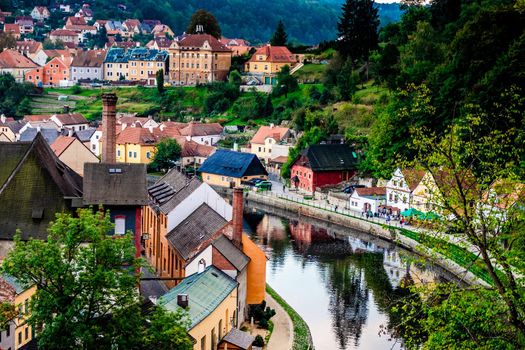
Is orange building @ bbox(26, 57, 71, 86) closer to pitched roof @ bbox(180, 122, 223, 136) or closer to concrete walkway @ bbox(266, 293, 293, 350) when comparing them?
pitched roof @ bbox(180, 122, 223, 136)

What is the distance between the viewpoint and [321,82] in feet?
297

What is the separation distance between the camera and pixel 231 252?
29.8 meters

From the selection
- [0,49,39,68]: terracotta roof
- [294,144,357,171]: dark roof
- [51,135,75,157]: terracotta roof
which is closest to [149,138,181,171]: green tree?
[294,144,357,171]: dark roof

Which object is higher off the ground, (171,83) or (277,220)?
(171,83)

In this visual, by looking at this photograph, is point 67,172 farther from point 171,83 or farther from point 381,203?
point 171,83

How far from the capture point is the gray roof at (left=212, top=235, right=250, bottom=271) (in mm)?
29016

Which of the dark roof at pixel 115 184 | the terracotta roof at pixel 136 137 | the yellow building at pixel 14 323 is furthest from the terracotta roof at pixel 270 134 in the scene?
the yellow building at pixel 14 323

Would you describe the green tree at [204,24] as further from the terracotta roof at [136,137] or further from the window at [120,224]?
the window at [120,224]

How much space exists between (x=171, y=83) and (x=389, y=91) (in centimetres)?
4137

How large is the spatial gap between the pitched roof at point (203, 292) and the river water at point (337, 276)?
13.3 feet

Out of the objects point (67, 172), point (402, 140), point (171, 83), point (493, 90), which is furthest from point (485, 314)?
point (171, 83)

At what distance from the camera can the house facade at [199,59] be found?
103m

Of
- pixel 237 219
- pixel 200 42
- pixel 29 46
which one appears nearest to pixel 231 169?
Answer: pixel 237 219

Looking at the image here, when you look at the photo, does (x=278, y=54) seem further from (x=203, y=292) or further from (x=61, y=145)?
(x=203, y=292)
